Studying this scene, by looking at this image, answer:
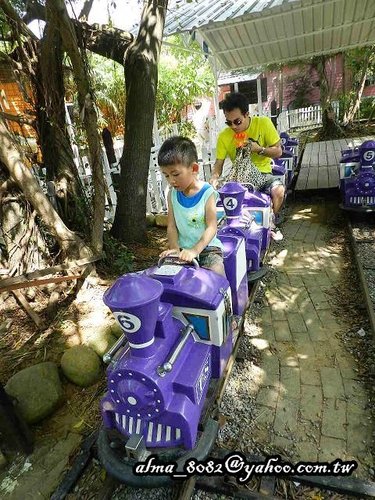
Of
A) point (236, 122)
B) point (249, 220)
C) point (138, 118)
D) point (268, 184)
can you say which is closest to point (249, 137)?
point (236, 122)

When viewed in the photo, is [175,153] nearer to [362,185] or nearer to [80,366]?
[80,366]

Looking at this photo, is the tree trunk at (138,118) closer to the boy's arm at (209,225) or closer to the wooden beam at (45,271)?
the wooden beam at (45,271)

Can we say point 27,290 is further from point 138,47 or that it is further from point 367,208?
point 367,208

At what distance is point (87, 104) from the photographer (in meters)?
3.11

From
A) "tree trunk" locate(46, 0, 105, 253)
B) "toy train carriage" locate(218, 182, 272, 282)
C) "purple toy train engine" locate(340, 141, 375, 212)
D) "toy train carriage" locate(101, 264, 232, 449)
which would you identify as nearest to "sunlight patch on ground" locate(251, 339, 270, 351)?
"toy train carriage" locate(218, 182, 272, 282)

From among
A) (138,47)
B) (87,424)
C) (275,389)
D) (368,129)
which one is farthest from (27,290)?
(368,129)

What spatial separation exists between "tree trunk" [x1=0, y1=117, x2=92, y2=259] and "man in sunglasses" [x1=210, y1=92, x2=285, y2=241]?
161 cm

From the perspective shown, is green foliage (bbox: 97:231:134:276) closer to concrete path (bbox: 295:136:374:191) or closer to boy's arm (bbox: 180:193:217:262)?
boy's arm (bbox: 180:193:217:262)

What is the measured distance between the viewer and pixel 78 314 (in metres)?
3.24

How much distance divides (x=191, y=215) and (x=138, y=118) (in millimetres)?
2413

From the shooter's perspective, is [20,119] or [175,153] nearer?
[175,153]

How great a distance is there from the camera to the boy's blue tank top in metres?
Result: 2.40

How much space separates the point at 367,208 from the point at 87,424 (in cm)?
437

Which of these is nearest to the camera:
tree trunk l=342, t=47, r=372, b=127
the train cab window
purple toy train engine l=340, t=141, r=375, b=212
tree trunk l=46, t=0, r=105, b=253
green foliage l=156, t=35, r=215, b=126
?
the train cab window
